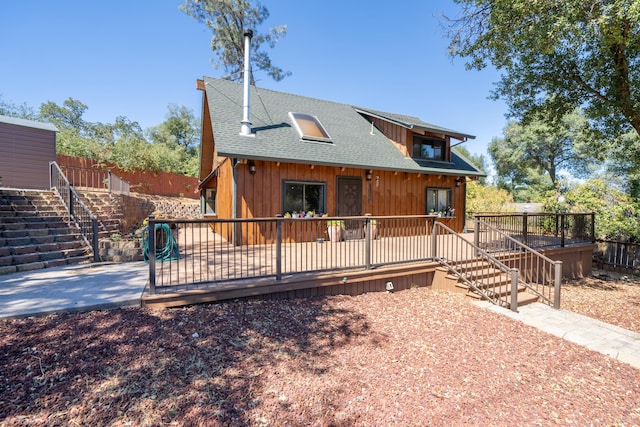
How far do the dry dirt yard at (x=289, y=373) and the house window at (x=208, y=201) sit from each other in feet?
33.1

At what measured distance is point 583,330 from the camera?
4.54 metres

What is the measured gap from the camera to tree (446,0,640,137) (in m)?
5.33

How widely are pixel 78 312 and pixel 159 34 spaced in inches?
602

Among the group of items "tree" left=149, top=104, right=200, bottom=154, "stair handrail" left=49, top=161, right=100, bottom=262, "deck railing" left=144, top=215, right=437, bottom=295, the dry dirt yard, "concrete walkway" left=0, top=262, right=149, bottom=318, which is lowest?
the dry dirt yard

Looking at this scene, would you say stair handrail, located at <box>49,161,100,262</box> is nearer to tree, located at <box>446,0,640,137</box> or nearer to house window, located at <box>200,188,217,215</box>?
house window, located at <box>200,188,217,215</box>

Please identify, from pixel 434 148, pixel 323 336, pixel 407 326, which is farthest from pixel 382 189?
pixel 323 336

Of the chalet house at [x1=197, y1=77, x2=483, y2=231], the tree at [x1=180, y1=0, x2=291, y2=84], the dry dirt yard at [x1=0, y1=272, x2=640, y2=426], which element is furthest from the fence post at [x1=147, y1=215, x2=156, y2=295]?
the tree at [x1=180, y1=0, x2=291, y2=84]

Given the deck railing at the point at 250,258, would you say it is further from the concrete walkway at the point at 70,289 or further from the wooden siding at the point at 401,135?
the wooden siding at the point at 401,135

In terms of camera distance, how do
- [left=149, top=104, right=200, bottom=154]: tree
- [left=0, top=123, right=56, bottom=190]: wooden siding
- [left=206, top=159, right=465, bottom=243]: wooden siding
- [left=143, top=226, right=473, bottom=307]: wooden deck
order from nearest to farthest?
1. [left=143, top=226, right=473, bottom=307]: wooden deck
2. [left=206, top=159, right=465, bottom=243]: wooden siding
3. [left=0, top=123, right=56, bottom=190]: wooden siding
4. [left=149, top=104, right=200, bottom=154]: tree

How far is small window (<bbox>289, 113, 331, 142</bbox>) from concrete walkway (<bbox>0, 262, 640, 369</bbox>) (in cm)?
644

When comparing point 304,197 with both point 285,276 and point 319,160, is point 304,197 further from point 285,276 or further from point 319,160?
point 285,276

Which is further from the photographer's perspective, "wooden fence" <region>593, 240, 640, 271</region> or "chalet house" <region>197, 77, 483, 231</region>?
"wooden fence" <region>593, 240, 640, 271</region>

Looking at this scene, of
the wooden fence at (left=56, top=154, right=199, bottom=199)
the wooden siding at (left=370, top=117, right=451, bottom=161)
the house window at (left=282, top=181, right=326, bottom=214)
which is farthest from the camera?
the wooden fence at (left=56, top=154, right=199, bottom=199)

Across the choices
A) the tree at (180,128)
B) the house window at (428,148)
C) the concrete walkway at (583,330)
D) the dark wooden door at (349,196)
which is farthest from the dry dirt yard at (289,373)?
the tree at (180,128)
